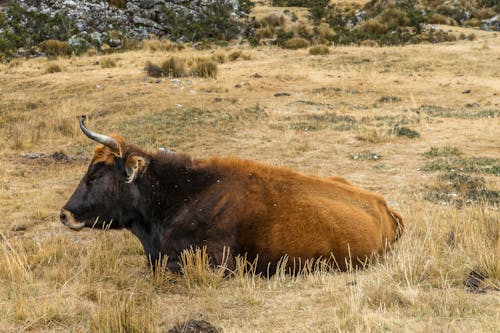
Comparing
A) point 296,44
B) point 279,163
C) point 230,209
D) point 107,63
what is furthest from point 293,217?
point 296,44

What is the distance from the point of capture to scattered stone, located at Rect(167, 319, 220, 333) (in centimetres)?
388

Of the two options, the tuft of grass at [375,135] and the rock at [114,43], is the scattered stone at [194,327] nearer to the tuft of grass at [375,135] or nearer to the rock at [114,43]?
the tuft of grass at [375,135]

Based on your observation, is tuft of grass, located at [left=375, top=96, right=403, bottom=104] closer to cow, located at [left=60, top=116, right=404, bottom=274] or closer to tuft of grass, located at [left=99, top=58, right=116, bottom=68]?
cow, located at [left=60, top=116, right=404, bottom=274]

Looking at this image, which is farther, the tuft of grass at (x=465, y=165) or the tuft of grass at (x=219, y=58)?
the tuft of grass at (x=219, y=58)

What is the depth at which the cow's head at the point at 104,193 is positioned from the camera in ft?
19.2

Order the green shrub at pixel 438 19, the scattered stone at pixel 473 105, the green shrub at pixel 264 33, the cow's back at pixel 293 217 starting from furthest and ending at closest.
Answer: the green shrub at pixel 438 19 → the green shrub at pixel 264 33 → the scattered stone at pixel 473 105 → the cow's back at pixel 293 217

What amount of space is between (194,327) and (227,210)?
171cm

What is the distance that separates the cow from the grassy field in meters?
0.26

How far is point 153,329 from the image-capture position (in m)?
3.94

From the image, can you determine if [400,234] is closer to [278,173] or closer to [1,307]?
[278,173]

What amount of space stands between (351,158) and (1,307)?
27.4ft

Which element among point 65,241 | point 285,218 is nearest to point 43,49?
point 65,241

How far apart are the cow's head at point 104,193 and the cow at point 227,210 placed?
0.4 inches

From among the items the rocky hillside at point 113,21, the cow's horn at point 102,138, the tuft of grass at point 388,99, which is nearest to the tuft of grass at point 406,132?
the tuft of grass at point 388,99
